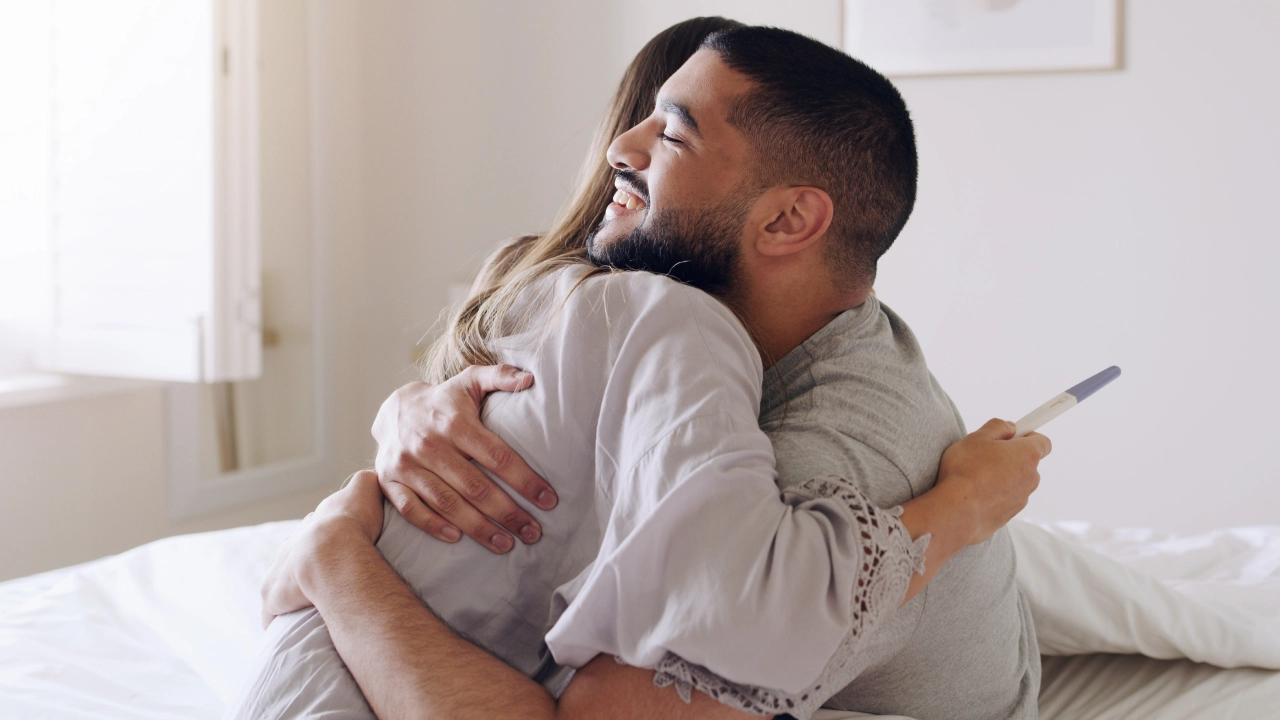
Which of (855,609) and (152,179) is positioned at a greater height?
(152,179)

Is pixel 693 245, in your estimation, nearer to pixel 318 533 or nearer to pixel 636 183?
pixel 636 183

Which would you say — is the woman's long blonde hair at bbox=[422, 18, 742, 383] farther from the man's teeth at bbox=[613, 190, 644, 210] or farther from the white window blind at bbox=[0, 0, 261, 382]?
the white window blind at bbox=[0, 0, 261, 382]

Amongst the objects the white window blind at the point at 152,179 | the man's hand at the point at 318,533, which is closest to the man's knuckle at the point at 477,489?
the man's hand at the point at 318,533

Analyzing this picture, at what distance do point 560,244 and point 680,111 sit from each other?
0.30 meters

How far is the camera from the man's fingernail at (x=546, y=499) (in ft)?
2.87

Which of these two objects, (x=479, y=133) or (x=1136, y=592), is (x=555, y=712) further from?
(x=479, y=133)

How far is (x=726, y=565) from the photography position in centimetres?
66

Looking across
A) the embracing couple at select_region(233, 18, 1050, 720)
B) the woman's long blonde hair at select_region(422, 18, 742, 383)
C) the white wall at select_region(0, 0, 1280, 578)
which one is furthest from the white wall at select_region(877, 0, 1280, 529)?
the embracing couple at select_region(233, 18, 1050, 720)

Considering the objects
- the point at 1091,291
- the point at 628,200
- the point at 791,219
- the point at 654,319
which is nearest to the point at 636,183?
the point at 628,200

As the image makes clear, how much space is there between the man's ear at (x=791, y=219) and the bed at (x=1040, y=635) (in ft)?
1.75

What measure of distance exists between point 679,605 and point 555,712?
0.18 m

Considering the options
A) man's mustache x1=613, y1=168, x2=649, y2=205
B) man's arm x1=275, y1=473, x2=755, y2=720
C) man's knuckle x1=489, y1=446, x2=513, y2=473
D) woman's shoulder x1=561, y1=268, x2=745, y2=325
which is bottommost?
man's arm x1=275, y1=473, x2=755, y2=720

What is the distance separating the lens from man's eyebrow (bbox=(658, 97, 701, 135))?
3.37ft

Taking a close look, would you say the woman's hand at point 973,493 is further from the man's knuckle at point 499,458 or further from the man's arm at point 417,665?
the man's knuckle at point 499,458
